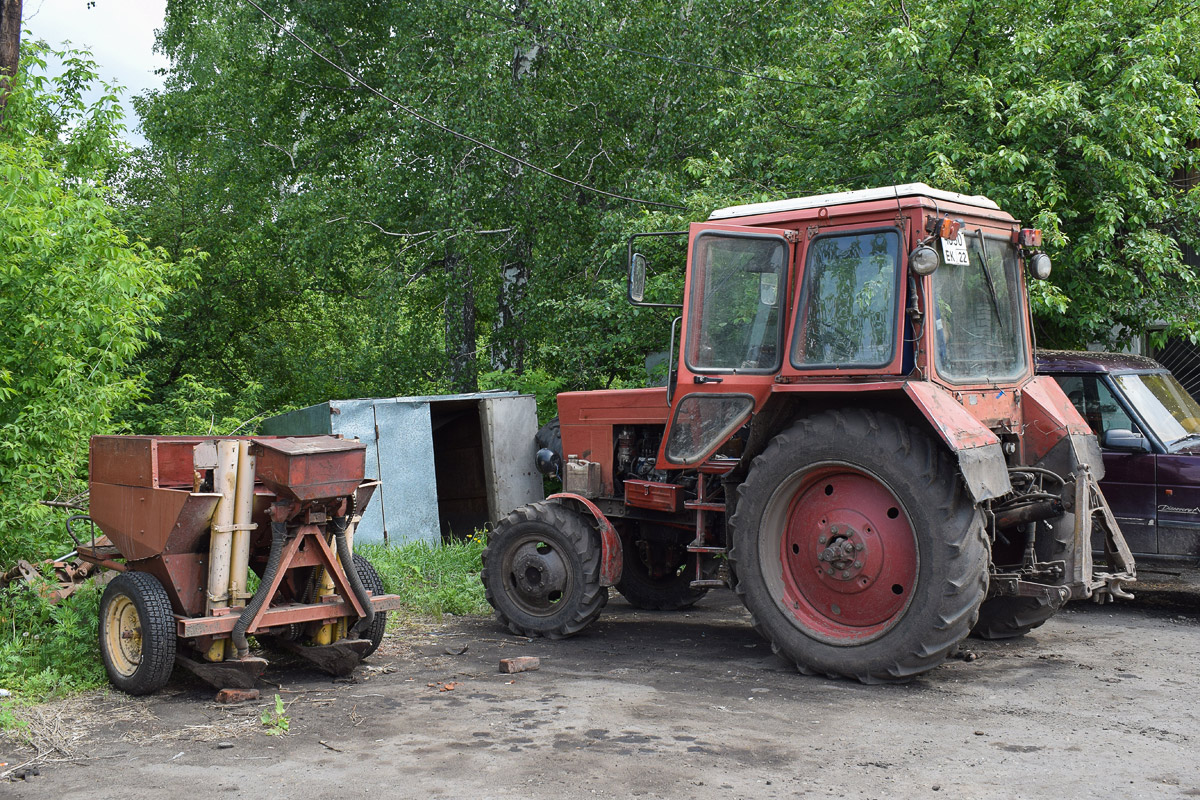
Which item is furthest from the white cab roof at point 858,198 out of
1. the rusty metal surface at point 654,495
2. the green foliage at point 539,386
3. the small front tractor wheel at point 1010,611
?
the green foliage at point 539,386

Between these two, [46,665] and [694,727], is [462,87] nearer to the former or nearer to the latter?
[46,665]

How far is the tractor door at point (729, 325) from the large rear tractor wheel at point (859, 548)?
17.9 inches

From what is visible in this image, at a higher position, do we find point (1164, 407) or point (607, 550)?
point (1164, 407)

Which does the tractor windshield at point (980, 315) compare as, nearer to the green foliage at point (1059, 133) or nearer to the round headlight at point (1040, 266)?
the round headlight at point (1040, 266)

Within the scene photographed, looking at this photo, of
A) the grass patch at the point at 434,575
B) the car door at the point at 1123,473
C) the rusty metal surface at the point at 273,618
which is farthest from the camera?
the grass patch at the point at 434,575

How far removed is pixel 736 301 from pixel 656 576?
283cm

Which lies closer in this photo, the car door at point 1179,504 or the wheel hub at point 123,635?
the wheel hub at point 123,635

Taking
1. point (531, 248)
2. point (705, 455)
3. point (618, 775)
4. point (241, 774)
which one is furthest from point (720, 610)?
point (531, 248)


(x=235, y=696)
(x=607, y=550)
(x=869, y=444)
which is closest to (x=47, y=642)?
(x=235, y=696)

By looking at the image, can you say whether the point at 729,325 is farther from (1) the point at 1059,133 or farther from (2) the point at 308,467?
(1) the point at 1059,133

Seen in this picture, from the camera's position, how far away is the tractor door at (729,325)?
653 centimetres

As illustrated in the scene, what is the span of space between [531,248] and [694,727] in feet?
36.3

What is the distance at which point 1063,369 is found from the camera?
8273mm

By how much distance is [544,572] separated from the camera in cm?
727
